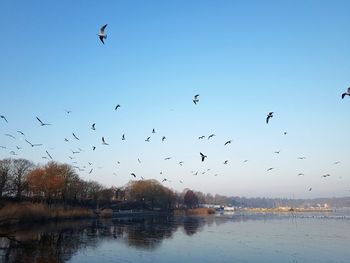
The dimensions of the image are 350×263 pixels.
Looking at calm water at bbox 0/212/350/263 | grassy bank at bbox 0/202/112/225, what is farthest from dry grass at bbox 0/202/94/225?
calm water at bbox 0/212/350/263

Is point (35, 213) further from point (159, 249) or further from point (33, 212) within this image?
point (159, 249)

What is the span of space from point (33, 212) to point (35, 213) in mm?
392

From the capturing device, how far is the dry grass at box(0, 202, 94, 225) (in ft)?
141

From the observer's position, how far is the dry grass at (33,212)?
43037 mm

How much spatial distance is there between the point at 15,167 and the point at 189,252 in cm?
5933

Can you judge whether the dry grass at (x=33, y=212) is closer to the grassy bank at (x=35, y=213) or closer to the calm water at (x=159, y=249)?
the grassy bank at (x=35, y=213)

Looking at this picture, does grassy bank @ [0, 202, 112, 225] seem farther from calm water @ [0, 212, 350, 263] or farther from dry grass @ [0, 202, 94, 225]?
calm water @ [0, 212, 350, 263]

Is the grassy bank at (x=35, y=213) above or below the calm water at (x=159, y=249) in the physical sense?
above

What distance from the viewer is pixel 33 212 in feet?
163

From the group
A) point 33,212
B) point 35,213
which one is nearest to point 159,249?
point 33,212

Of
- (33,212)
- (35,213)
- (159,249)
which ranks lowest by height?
(159,249)

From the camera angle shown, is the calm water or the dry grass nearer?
the calm water

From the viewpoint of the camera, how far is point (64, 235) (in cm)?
4009

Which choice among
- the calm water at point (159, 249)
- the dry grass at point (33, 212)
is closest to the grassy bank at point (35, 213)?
the dry grass at point (33, 212)
